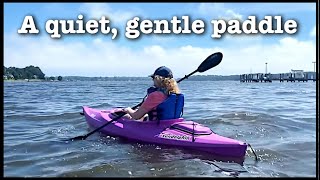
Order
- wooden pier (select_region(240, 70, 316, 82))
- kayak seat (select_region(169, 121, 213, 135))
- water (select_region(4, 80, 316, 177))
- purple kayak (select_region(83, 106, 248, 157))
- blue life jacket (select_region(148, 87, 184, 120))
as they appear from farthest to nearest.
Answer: wooden pier (select_region(240, 70, 316, 82)) → blue life jacket (select_region(148, 87, 184, 120)) → kayak seat (select_region(169, 121, 213, 135)) → purple kayak (select_region(83, 106, 248, 157)) → water (select_region(4, 80, 316, 177))

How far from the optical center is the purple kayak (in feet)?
18.9

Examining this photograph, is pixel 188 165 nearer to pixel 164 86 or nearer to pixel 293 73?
pixel 164 86

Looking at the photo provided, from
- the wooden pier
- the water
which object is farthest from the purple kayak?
the wooden pier

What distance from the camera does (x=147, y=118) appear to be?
711 cm

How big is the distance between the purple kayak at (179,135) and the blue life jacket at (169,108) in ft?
0.30

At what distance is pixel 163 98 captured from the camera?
20.8ft

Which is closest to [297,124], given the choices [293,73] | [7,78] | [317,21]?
[317,21]

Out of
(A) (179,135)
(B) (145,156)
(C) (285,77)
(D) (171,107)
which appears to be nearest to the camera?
(B) (145,156)

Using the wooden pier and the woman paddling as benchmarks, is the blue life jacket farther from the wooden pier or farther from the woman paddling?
the wooden pier

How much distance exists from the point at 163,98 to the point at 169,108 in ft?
0.77

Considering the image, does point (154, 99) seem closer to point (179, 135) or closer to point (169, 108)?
point (169, 108)

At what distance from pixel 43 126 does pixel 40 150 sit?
3.00 meters

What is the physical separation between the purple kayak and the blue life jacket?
9 cm

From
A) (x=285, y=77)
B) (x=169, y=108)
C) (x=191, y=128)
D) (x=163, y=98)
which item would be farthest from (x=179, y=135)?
(x=285, y=77)
